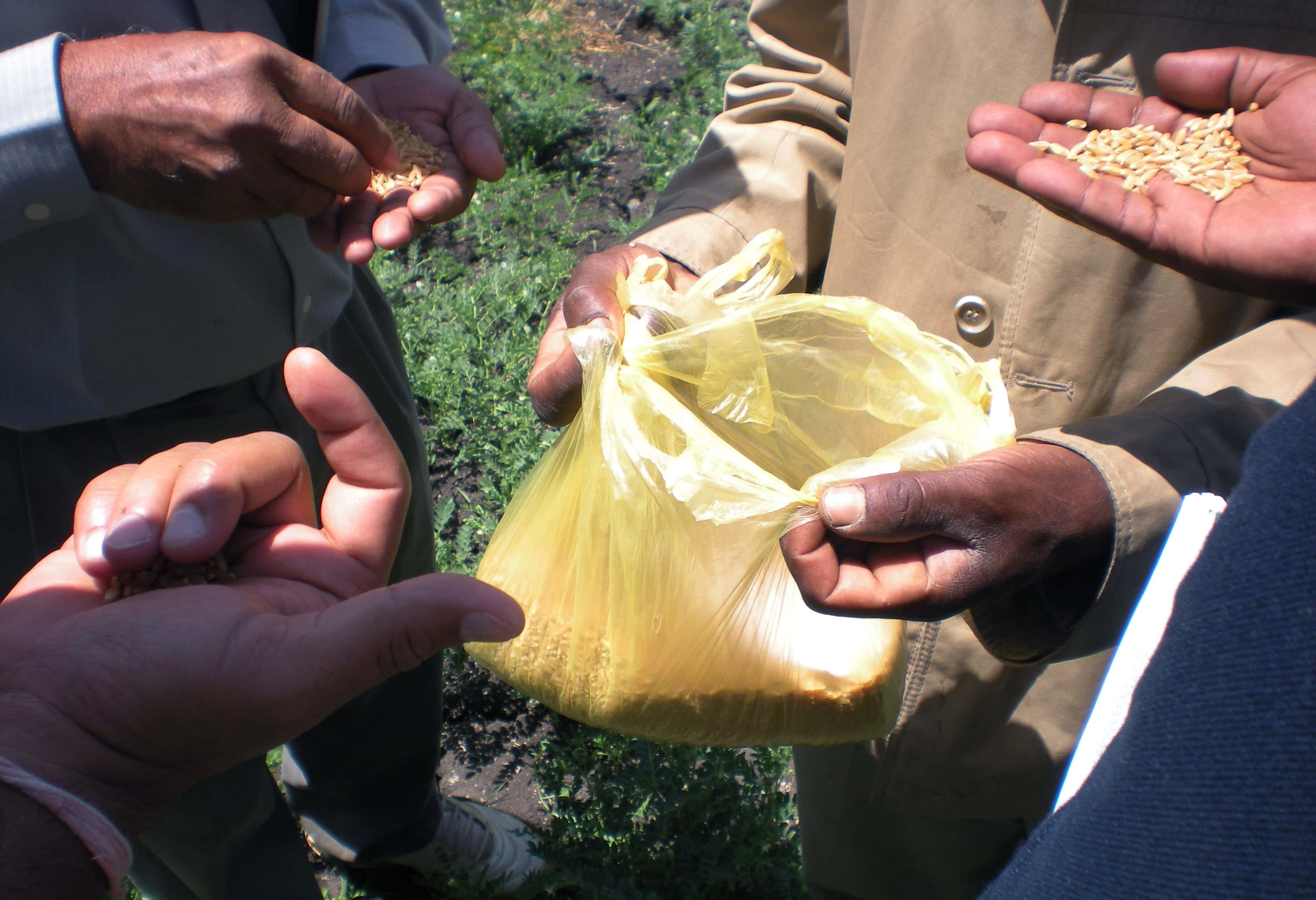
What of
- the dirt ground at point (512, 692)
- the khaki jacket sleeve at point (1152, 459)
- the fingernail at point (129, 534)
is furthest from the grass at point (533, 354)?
the fingernail at point (129, 534)

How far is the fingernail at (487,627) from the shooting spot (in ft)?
2.55

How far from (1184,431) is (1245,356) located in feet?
0.50

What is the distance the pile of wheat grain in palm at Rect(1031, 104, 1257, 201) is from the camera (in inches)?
41.3

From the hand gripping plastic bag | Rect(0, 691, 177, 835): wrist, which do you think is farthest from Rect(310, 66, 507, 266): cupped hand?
Rect(0, 691, 177, 835): wrist

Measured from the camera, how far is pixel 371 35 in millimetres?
1648

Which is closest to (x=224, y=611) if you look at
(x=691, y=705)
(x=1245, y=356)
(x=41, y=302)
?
(x=691, y=705)

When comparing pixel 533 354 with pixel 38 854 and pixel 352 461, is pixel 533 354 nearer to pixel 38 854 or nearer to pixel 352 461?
pixel 352 461

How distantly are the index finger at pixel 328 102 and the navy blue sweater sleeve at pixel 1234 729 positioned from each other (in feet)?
3.92

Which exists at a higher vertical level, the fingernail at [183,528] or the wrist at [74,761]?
the fingernail at [183,528]

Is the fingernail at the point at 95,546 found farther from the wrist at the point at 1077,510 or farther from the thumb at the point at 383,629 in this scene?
the wrist at the point at 1077,510

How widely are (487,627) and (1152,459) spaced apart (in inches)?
32.3

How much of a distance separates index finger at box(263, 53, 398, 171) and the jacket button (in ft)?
3.09

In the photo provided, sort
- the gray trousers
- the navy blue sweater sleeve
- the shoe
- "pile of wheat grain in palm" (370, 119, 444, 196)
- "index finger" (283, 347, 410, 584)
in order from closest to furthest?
1. the navy blue sweater sleeve
2. "index finger" (283, 347, 410, 584)
3. the gray trousers
4. "pile of wheat grain in palm" (370, 119, 444, 196)
5. the shoe

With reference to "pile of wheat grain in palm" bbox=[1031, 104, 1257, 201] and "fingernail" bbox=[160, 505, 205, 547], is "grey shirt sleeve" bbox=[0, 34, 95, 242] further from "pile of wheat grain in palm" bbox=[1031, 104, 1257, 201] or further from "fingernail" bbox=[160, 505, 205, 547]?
"pile of wheat grain in palm" bbox=[1031, 104, 1257, 201]
